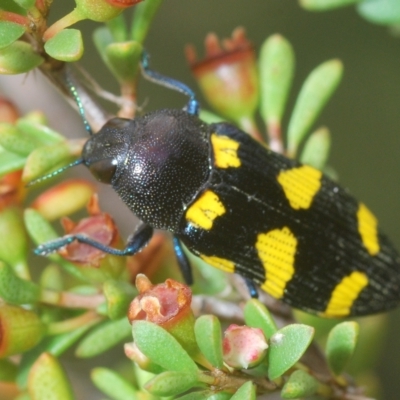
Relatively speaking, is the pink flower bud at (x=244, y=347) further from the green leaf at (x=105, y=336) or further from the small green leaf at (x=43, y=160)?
the small green leaf at (x=43, y=160)

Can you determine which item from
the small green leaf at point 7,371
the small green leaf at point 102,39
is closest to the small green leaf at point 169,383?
the small green leaf at point 7,371

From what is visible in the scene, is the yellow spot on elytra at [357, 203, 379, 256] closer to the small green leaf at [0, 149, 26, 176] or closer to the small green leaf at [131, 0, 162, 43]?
the small green leaf at [131, 0, 162, 43]

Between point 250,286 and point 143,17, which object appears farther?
point 250,286

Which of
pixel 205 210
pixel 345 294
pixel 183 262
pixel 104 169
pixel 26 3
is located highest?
pixel 26 3

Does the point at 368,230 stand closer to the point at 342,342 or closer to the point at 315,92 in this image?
the point at 315,92

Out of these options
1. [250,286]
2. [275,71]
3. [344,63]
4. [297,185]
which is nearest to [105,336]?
[250,286]

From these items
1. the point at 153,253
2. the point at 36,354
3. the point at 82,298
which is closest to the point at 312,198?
the point at 153,253
